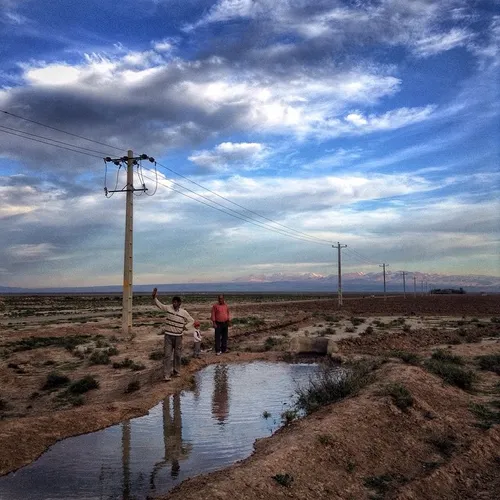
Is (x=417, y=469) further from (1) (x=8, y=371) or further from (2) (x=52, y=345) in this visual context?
(2) (x=52, y=345)

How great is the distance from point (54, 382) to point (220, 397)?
5001 mm

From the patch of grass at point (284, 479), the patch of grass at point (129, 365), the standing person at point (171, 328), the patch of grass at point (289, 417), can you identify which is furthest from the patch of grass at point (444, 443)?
the patch of grass at point (129, 365)

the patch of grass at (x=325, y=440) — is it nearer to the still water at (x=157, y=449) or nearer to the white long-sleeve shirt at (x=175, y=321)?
the still water at (x=157, y=449)

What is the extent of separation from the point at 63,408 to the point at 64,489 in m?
5.27

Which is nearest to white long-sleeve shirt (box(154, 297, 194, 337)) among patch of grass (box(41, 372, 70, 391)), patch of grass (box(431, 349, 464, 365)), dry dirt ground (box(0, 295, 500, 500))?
dry dirt ground (box(0, 295, 500, 500))

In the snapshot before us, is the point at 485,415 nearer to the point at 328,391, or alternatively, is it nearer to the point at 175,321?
the point at 328,391

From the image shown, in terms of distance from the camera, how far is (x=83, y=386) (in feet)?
45.6

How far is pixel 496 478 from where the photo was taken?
24.6 ft

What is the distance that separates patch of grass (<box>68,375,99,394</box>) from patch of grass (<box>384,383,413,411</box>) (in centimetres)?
766

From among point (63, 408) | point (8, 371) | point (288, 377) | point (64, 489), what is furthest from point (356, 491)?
point (8, 371)

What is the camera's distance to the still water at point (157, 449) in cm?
707

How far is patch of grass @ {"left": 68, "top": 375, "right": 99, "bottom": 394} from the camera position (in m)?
13.7

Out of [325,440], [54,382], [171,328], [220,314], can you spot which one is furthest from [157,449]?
[220,314]

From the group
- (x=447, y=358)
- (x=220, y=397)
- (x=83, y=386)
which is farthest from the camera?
(x=447, y=358)
